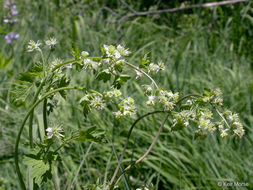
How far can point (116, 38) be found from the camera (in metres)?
3.55

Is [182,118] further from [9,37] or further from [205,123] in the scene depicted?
[9,37]

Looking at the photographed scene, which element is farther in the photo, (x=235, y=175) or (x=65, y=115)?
(x=65, y=115)

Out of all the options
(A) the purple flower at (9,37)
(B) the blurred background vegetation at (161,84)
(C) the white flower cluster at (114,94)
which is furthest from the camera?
(A) the purple flower at (9,37)

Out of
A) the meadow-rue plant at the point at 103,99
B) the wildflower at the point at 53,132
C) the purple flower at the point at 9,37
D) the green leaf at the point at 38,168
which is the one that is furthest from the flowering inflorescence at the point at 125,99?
the purple flower at the point at 9,37

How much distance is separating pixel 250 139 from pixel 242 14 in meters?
2.34

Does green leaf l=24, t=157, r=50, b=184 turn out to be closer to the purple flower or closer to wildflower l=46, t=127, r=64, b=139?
wildflower l=46, t=127, r=64, b=139

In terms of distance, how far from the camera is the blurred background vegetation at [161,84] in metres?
1.83

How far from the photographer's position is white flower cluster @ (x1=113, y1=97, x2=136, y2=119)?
2.75 feet

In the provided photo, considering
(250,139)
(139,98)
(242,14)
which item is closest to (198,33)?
(242,14)

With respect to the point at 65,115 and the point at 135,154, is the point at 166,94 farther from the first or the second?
the point at 65,115

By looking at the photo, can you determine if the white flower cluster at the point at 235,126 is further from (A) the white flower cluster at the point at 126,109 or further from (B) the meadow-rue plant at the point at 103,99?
(A) the white flower cluster at the point at 126,109

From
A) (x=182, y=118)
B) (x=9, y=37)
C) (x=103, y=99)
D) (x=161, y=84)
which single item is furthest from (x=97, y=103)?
(x=9, y=37)

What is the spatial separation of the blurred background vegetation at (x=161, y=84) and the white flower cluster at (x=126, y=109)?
219mm

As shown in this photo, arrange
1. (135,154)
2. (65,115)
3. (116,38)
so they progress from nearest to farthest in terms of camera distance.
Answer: (135,154)
(65,115)
(116,38)
